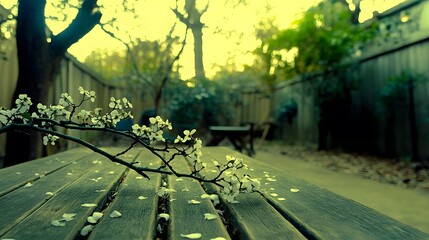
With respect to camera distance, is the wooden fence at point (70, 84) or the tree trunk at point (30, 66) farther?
the wooden fence at point (70, 84)

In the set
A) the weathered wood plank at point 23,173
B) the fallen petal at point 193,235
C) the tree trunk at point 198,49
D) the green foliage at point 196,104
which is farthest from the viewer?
the tree trunk at point 198,49

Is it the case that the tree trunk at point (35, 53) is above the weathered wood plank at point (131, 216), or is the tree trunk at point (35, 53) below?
above

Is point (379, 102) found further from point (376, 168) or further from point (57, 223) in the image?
point (57, 223)

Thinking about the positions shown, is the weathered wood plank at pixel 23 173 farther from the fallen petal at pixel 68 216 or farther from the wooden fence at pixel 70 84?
the wooden fence at pixel 70 84

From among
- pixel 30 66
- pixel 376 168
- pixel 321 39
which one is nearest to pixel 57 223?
pixel 30 66

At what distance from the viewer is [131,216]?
2.92ft

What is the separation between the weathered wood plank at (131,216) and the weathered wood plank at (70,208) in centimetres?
4

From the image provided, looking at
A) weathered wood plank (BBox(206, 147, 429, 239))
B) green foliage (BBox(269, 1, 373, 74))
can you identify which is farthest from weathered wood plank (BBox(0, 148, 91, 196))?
Result: green foliage (BBox(269, 1, 373, 74))

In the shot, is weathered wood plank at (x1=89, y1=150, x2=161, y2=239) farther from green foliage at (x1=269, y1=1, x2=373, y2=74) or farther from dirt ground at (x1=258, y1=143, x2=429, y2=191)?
green foliage at (x1=269, y1=1, x2=373, y2=74)

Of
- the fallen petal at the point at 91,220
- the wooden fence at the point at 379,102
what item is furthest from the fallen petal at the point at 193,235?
the wooden fence at the point at 379,102

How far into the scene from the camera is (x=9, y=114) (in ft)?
3.65

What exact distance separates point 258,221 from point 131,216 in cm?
30

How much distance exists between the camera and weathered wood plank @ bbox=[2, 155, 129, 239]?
2.44ft

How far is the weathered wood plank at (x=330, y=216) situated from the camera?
0.76 metres
